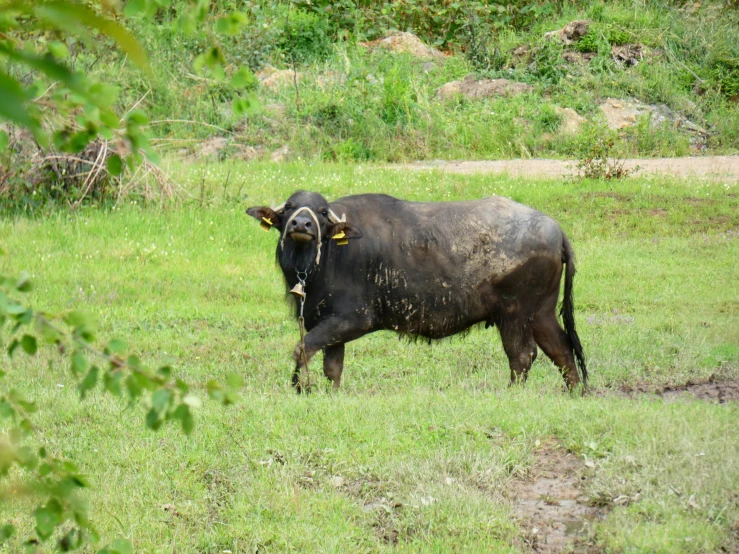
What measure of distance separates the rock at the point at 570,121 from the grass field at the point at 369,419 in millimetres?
5935

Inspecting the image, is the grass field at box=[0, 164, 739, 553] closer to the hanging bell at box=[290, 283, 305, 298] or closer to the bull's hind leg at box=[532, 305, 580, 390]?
the bull's hind leg at box=[532, 305, 580, 390]

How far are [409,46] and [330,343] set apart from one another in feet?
52.8

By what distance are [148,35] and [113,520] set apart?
16.6 meters

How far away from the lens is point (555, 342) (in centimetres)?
773

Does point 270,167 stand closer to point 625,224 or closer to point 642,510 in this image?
point 625,224

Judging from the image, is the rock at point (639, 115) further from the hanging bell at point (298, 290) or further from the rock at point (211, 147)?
the hanging bell at point (298, 290)

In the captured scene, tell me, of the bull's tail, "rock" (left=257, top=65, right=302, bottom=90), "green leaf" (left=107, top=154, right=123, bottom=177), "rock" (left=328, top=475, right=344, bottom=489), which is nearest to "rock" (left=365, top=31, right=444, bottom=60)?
"rock" (left=257, top=65, right=302, bottom=90)

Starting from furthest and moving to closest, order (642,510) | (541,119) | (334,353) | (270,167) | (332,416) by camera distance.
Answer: (541,119), (270,167), (334,353), (332,416), (642,510)

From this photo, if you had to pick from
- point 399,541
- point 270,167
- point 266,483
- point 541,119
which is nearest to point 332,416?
point 266,483

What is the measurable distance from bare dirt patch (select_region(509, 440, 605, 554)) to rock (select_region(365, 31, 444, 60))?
17545mm

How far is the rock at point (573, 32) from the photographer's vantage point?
21.6m

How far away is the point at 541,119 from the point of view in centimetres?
1828

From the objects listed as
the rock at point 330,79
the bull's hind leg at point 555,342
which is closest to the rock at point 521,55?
the rock at point 330,79

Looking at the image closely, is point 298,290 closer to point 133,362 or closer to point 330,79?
point 133,362
